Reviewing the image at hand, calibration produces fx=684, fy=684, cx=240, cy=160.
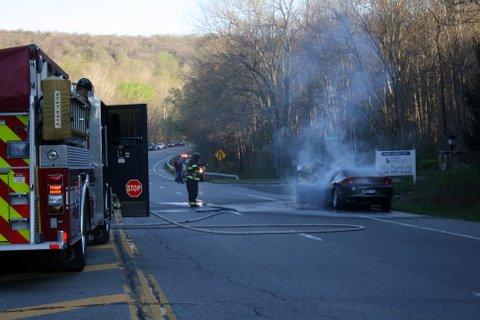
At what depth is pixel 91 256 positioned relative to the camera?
11203 mm

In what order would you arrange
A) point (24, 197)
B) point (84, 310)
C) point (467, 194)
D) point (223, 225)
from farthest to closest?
1. point (467, 194)
2. point (223, 225)
3. point (24, 197)
4. point (84, 310)

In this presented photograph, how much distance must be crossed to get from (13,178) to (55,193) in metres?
0.52

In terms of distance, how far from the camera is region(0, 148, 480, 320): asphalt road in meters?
7.24

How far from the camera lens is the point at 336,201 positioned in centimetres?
2108

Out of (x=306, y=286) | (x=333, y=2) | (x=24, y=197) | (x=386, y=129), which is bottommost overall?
(x=306, y=286)

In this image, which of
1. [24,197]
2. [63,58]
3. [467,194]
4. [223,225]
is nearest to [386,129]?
[467,194]

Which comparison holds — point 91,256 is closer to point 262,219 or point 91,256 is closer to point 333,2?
point 262,219

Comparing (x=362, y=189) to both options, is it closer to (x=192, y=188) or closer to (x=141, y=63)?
(x=192, y=188)

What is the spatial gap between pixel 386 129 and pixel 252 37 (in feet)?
74.3

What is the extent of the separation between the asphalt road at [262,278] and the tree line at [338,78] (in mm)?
11945

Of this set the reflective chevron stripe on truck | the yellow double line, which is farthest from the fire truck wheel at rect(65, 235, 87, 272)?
the reflective chevron stripe on truck

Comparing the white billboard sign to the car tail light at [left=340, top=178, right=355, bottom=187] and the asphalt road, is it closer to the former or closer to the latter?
the car tail light at [left=340, top=178, right=355, bottom=187]

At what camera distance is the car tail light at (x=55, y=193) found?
27.1 feet

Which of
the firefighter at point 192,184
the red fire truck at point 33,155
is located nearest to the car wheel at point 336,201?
the firefighter at point 192,184
